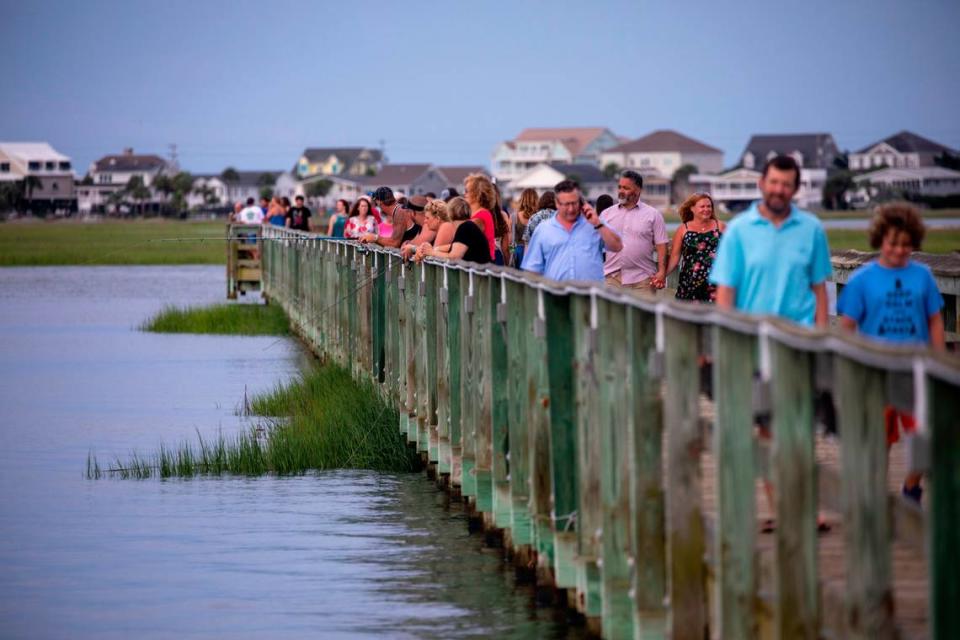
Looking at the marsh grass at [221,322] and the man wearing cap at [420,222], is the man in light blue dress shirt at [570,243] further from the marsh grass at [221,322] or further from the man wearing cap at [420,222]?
the marsh grass at [221,322]

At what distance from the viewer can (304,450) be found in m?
14.9

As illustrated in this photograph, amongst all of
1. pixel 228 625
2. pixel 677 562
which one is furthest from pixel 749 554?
pixel 228 625

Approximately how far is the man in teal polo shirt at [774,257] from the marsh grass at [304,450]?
7019mm

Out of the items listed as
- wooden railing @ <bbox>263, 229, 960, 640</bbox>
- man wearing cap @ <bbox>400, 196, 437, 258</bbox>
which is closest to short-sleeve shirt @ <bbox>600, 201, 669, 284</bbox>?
man wearing cap @ <bbox>400, 196, 437, 258</bbox>

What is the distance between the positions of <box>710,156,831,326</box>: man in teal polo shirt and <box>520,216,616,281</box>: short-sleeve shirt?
157 inches

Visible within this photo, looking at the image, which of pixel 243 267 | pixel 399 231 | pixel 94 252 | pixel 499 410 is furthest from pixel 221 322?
pixel 94 252

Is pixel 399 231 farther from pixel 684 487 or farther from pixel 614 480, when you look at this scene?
pixel 684 487

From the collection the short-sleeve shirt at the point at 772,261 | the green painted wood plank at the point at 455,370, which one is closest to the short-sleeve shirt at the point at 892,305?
the short-sleeve shirt at the point at 772,261

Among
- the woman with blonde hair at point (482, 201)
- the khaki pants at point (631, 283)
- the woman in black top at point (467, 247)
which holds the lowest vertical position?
the khaki pants at point (631, 283)

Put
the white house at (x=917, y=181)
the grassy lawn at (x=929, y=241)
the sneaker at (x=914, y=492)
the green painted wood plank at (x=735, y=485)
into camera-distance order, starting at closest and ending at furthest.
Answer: the green painted wood plank at (x=735, y=485)
the sneaker at (x=914, y=492)
the grassy lawn at (x=929, y=241)
the white house at (x=917, y=181)

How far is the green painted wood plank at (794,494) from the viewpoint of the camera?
5.23 m

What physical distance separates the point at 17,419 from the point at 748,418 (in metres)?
15.7

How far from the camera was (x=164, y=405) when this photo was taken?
69.6 feet

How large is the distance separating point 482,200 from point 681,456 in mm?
8913
